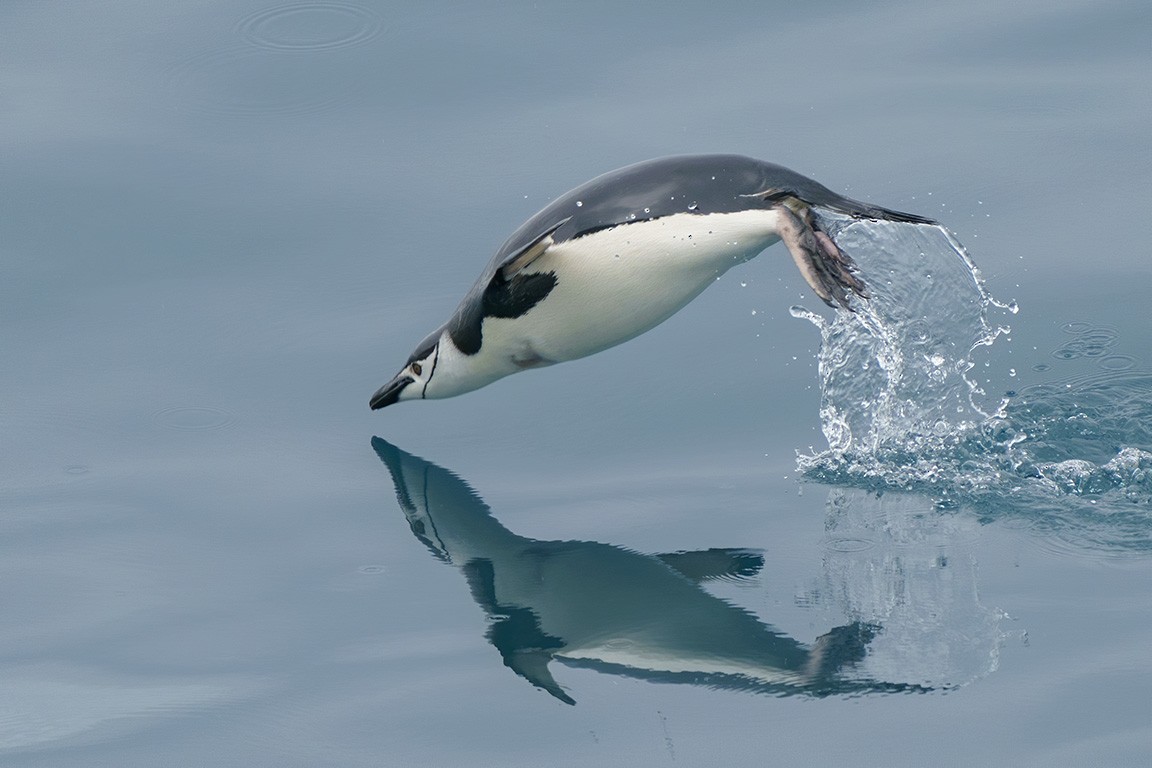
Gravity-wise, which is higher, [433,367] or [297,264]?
[297,264]

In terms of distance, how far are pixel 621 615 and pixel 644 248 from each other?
4.77 ft

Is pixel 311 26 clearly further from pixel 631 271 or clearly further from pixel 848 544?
pixel 848 544

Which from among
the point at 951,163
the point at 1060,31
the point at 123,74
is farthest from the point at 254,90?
the point at 1060,31

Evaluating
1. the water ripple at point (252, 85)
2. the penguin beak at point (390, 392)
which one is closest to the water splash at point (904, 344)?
the penguin beak at point (390, 392)

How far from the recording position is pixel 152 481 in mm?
8047

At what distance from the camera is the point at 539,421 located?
332 inches

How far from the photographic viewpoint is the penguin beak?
8344 mm

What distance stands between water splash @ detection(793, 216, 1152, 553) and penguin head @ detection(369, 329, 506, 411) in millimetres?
1504

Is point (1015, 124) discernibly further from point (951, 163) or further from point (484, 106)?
point (484, 106)

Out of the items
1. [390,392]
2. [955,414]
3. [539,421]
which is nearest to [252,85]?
[390,392]

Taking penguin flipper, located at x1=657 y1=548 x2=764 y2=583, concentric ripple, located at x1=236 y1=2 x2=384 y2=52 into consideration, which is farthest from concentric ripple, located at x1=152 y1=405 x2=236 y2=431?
concentric ripple, located at x1=236 y1=2 x2=384 y2=52

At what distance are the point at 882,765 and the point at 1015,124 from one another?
5433mm

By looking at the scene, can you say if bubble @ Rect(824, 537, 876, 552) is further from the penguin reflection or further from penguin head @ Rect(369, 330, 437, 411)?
penguin head @ Rect(369, 330, 437, 411)

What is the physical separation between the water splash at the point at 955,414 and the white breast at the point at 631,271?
57 centimetres
